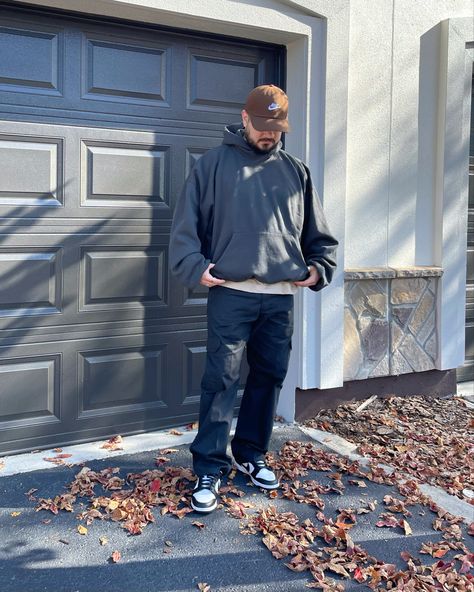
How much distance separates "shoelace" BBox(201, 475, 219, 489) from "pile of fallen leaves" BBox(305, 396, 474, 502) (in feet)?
3.74

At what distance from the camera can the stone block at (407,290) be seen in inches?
194

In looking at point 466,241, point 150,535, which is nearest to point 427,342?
point 466,241

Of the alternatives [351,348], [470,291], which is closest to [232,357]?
[351,348]

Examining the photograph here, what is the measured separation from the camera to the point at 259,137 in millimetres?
3234

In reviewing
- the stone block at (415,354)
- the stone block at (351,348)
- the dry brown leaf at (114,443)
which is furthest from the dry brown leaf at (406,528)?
the stone block at (415,354)

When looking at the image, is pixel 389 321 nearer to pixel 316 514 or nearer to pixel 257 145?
pixel 316 514

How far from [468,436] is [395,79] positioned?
253 centimetres

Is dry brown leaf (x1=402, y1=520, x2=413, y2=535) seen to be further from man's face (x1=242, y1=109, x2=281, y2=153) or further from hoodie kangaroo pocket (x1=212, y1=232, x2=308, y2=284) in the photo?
man's face (x1=242, y1=109, x2=281, y2=153)

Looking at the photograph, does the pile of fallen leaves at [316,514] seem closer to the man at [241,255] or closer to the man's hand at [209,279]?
the man at [241,255]

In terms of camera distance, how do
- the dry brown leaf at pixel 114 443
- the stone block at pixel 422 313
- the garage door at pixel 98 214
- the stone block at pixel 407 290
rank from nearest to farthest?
the garage door at pixel 98 214 < the dry brown leaf at pixel 114 443 < the stone block at pixel 407 290 < the stone block at pixel 422 313

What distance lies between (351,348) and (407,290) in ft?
2.17

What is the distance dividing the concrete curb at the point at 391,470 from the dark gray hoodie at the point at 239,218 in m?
1.29

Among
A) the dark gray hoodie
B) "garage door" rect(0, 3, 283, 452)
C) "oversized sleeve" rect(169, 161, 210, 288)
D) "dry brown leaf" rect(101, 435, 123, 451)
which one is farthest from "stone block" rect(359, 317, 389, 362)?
"oversized sleeve" rect(169, 161, 210, 288)

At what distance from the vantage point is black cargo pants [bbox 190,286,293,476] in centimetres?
326
